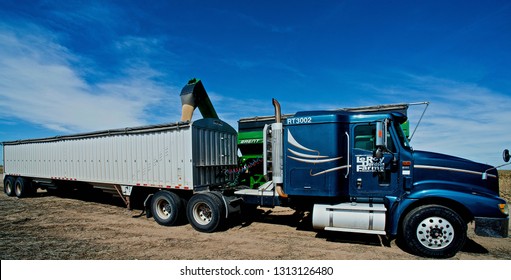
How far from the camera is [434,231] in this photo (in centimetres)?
553

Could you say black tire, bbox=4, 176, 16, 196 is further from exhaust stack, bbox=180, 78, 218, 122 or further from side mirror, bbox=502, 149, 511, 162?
side mirror, bbox=502, 149, 511, 162

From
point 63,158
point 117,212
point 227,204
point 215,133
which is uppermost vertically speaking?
point 215,133

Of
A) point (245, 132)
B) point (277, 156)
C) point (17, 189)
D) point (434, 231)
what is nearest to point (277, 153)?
point (277, 156)

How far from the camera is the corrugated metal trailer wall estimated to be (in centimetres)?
783

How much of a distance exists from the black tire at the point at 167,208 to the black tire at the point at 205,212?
1.33ft

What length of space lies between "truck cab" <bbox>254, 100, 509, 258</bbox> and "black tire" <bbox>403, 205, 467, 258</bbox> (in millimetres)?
17

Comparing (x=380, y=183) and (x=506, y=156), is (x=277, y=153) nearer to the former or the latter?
(x=380, y=183)

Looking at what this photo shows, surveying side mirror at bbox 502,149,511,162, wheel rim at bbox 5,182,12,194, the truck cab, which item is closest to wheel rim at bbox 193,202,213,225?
the truck cab

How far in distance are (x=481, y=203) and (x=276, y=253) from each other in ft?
14.0

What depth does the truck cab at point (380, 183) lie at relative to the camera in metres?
5.47

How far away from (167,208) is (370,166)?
5970 millimetres

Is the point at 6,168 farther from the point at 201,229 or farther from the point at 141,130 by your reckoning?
the point at 201,229

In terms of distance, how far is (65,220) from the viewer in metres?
9.12
